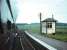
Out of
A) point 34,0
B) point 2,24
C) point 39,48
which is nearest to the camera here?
point 2,24

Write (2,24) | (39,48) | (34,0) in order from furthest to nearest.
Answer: (34,0), (39,48), (2,24)

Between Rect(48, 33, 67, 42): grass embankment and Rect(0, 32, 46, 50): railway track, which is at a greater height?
Rect(48, 33, 67, 42): grass embankment

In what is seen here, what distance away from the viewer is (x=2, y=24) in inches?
60.1

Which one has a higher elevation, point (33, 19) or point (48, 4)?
point (48, 4)

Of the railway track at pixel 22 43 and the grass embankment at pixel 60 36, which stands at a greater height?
the grass embankment at pixel 60 36

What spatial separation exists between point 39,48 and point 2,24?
19.6 inches

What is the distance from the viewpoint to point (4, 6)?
5.05 ft

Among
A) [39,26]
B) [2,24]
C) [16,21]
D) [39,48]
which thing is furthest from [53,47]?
[2,24]

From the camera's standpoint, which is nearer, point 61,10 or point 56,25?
point 56,25

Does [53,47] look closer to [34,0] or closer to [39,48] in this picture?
[39,48]

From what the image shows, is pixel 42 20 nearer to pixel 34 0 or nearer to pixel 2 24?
pixel 34 0

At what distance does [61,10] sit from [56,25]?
0.24 m

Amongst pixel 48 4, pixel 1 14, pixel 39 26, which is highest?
pixel 48 4

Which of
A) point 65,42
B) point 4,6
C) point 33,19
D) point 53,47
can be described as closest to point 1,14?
point 4,6
